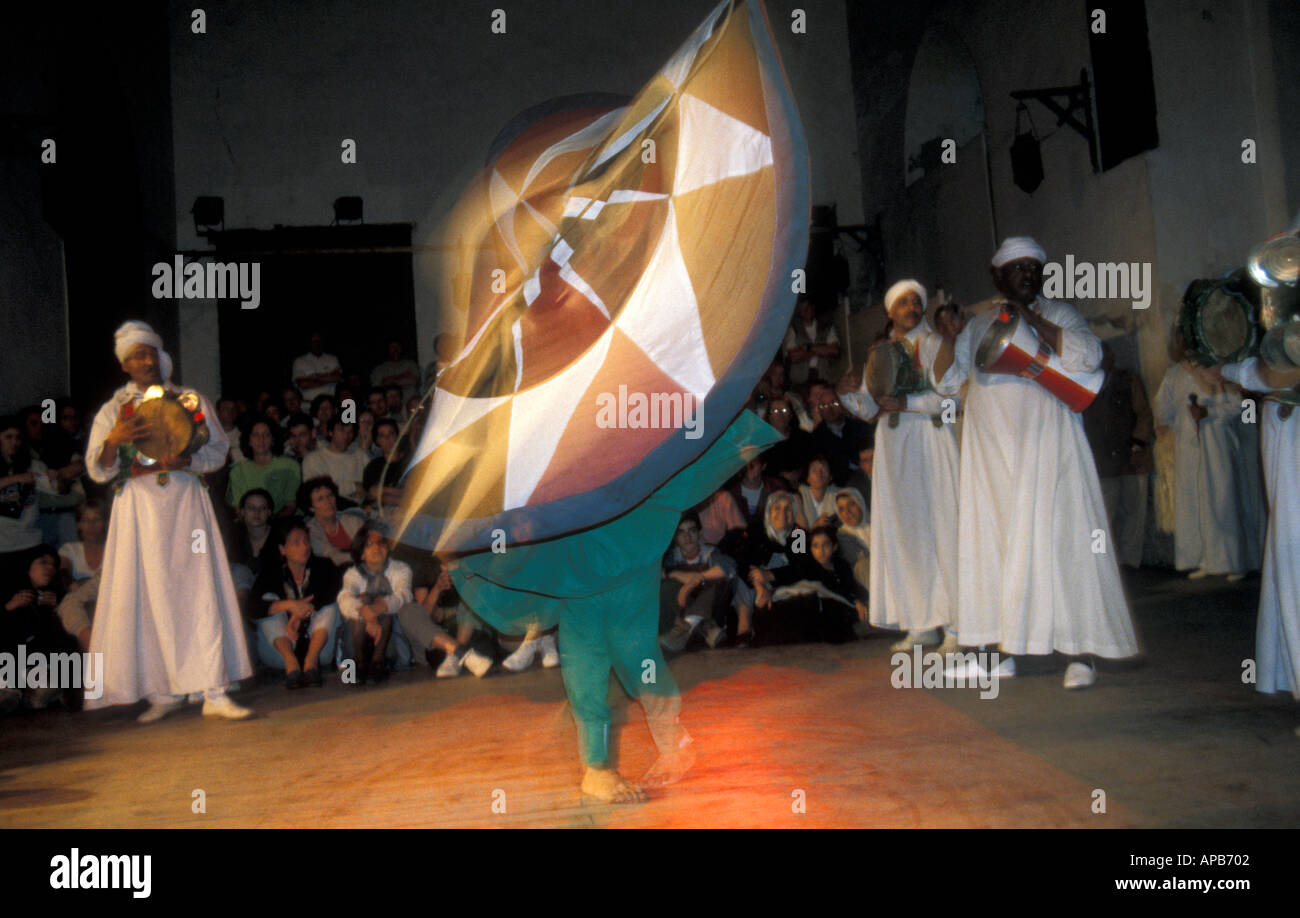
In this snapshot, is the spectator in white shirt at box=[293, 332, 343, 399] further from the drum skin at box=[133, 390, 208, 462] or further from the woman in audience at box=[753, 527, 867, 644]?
the woman in audience at box=[753, 527, 867, 644]

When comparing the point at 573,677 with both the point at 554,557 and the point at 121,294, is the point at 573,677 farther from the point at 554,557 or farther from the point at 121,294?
the point at 121,294

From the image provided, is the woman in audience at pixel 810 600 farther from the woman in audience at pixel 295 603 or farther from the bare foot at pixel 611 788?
the bare foot at pixel 611 788

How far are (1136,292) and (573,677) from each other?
724 cm

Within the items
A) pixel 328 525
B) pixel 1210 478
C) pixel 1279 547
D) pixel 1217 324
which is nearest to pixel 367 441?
pixel 328 525

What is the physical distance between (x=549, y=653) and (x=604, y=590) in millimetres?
3353

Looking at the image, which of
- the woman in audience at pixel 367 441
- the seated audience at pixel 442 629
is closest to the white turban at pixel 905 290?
the seated audience at pixel 442 629

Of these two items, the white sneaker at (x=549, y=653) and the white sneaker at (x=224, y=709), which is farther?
the white sneaker at (x=549, y=653)

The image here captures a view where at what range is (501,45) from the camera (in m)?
13.5

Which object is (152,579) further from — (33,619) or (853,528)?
(853,528)

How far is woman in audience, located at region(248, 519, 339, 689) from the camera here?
21.3ft

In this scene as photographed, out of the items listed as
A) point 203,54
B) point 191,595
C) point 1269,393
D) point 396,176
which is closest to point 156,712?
point 191,595

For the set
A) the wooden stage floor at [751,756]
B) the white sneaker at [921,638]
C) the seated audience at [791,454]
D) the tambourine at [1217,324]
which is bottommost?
the wooden stage floor at [751,756]

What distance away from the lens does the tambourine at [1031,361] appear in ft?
15.3

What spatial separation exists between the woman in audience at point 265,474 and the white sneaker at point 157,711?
237 centimetres
